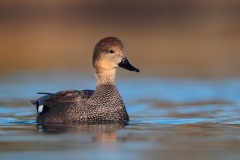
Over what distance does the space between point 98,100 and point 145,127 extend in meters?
0.94

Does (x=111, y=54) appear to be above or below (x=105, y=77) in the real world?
above

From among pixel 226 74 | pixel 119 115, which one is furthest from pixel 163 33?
pixel 119 115

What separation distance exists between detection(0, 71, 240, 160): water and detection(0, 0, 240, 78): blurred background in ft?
9.09

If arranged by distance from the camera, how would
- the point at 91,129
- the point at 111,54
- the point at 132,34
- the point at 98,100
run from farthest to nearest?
1. the point at 132,34
2. the point at 111,54
3. the point at 98,100
4. the point at 91,129

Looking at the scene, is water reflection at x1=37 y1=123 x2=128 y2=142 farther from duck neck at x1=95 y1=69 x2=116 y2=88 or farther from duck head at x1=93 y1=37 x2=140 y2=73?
duck head at x1=93 y1=37 x2=140 y2=73

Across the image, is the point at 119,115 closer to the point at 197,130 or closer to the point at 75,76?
the point at 197,130

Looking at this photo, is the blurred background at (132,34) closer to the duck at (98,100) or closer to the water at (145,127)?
the water at (145,127)

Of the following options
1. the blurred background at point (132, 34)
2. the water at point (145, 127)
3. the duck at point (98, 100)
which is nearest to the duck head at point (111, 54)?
the duck at point (98, 100)

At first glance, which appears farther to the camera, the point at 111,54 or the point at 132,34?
the point at 132,34

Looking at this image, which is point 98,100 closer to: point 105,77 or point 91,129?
point 105,77

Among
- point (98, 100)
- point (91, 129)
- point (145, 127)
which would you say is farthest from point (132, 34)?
Answer: point (91, 129)

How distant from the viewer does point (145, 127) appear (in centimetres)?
1288

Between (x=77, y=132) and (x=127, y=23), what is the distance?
28778 mm

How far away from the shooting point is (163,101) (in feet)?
54.4
